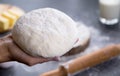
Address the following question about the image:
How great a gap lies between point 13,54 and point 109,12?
44 cm

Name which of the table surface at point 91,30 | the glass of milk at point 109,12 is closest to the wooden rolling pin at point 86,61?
the table surface at point 91,30

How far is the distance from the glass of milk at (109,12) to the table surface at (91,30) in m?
0.02

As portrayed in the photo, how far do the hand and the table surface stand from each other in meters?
0.10

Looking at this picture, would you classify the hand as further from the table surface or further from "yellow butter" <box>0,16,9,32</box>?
"yellow butter" <box>0,16,9,32</box>

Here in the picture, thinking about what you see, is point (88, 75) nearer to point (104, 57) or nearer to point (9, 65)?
point (104, 57)

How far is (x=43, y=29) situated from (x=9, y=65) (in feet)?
0.68

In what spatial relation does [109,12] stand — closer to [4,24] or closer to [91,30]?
[91,30]

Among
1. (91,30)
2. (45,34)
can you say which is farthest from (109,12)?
(45,34)

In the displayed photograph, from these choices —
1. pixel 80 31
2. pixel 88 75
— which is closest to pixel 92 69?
pixel 88 75

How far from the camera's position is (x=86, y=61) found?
0.77m

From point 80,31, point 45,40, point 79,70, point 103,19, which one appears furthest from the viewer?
point 103,19

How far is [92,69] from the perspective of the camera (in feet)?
2.60

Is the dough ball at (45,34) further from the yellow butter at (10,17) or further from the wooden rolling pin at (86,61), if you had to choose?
the yellow butter at (10,17)

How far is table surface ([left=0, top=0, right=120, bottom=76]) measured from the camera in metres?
0.79
